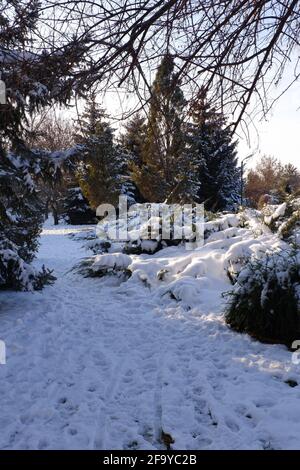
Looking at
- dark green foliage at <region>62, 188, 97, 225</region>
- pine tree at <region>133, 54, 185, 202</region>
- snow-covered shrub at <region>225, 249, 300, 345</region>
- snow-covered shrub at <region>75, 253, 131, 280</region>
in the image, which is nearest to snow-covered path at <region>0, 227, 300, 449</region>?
snow-covered shrub at <region>225, 249, 300, 345</region>

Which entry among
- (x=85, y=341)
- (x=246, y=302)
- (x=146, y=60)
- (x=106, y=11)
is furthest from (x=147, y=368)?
(x=106, y=11)

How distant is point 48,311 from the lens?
5914 mm

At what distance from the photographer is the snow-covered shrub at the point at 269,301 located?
434 centimetres

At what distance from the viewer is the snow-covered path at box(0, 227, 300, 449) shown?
2.84 meters

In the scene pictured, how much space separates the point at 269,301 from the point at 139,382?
1.72 meters

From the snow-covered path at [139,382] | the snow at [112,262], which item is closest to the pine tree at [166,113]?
the snow-covered path at [139,382]

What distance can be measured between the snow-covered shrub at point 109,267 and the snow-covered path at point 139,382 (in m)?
2.11

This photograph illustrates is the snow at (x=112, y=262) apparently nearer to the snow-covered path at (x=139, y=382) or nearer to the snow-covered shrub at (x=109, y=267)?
the snow-covered shrub at (x=109, y=267)

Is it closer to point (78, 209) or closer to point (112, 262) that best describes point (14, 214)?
point (112, 262)

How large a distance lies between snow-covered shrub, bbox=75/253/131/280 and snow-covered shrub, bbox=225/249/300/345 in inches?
141

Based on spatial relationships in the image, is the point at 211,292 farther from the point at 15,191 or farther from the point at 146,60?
the point at 146,60

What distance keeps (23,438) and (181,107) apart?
3018 millimetres

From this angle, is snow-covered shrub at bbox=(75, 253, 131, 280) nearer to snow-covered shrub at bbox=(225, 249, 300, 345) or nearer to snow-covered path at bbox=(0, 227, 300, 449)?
snow-covered path at bbox=(0, 227, 300, 449)

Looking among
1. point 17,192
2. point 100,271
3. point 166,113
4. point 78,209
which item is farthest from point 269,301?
point 78,209
